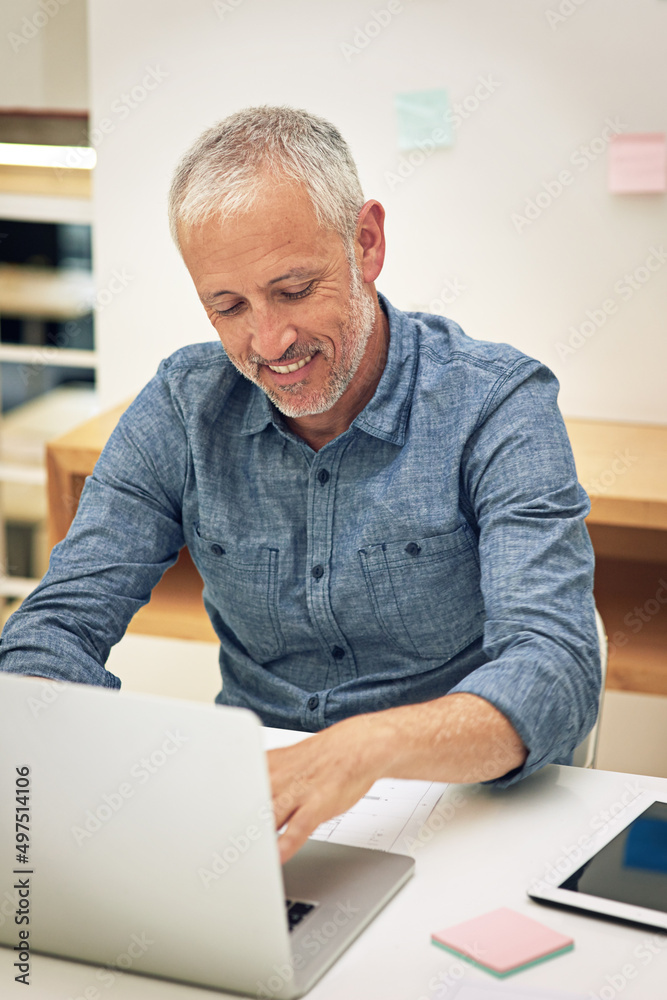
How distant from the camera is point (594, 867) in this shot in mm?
841

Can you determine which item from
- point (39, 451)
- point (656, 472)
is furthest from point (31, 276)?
point (656, 472)

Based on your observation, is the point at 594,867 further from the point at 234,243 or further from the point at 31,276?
the point at 31,276

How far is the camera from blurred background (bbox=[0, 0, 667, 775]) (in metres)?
2.22

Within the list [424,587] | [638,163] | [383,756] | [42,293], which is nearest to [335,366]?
[424,587]

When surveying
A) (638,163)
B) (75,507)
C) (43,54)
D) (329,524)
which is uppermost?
(43,54)

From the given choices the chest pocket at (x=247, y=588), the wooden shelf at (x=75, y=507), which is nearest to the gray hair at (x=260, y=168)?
the chest pocket at (x=247, y=588)

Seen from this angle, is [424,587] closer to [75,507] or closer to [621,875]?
[621,875]

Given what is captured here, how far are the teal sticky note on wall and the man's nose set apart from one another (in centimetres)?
137

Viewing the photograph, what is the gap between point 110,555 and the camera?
4.14 feet

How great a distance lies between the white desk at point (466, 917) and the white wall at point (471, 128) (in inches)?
62.0

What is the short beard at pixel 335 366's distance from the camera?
1.21 metres

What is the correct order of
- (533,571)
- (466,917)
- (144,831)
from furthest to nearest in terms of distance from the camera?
(533,571) → (466,917) → (144,831)

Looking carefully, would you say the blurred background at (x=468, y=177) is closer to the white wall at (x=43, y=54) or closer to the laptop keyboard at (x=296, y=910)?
the white wall at (x=43, y=54)

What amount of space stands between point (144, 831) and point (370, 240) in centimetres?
80
